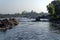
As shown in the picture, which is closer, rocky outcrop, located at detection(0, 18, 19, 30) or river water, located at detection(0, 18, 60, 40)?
river water, located at detection(0, 18, 60, 40)

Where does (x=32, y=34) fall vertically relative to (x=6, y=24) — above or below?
above

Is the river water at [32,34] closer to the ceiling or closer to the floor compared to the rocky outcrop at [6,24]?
closer to the ceiling

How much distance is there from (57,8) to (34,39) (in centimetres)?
7623

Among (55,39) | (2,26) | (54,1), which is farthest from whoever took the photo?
(54,1)

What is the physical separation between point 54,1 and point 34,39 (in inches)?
3699

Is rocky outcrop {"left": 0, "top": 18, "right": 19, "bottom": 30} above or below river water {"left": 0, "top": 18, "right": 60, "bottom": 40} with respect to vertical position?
below

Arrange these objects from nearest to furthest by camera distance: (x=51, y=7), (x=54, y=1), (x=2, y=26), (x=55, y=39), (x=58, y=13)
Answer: (x=55, y=39)
(x=2, y=26)
(x=58, y=13)
(x=51, y=7)
(x=54, y=1)

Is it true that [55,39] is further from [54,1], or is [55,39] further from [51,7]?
[54,1]

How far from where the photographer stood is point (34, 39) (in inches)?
1678

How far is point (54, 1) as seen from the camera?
133750mm

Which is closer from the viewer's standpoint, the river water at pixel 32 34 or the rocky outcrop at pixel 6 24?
the river water at pixel 32 34

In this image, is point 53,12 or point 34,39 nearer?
point 34,39

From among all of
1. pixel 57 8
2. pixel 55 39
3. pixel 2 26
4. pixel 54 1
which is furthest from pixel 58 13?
pixel 55 39

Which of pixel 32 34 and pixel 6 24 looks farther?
pixel 6 24
